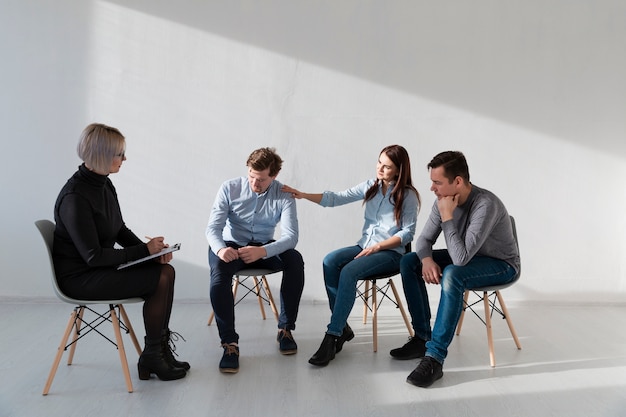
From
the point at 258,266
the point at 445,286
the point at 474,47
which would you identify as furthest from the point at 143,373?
the point at 474,47

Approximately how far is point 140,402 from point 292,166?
2131 millimetres

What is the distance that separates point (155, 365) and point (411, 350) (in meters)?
1.21

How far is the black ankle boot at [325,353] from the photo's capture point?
3061 mm

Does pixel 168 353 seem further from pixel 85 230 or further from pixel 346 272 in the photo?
pixel 346 272

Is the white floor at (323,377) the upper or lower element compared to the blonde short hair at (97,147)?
lower

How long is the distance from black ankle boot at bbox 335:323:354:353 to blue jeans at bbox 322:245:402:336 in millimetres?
114

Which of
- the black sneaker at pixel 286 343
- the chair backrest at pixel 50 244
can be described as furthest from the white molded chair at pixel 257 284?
the chair backrest at pixel 50 244

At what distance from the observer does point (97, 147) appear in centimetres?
270

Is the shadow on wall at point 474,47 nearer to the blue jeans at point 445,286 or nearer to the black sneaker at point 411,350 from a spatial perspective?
the blue jeans at point 445,286

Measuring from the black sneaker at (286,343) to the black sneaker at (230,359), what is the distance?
0.29m

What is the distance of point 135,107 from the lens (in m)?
4.30

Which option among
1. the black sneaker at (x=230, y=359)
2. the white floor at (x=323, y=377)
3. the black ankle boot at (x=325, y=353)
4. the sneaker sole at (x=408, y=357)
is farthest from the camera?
the sneaker sole at (x=408, y=357)

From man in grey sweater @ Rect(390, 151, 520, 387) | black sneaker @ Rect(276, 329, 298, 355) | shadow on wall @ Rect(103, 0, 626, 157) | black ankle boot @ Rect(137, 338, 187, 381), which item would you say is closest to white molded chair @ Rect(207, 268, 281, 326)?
black sneaker @ Rect(276, 329, 298, 355)

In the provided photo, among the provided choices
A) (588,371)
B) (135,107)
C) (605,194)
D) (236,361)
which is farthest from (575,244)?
(135,107)
